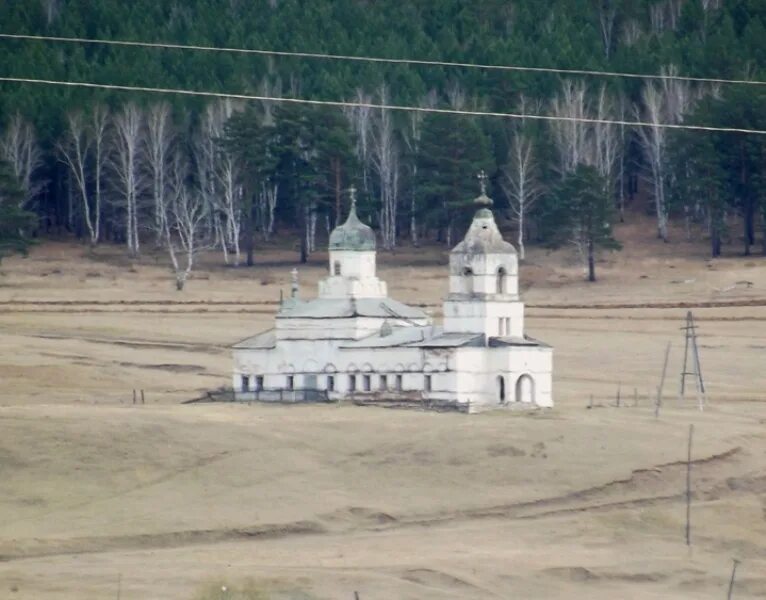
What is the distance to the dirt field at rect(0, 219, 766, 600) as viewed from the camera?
62.0 metres

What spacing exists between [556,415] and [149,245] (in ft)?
128

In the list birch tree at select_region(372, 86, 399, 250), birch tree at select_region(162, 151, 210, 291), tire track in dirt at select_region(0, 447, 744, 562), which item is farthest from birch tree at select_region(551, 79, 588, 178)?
tire track in dirt at select_region(0, 447, 744, 562)

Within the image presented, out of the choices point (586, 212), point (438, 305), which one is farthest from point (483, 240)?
point (586, 212)

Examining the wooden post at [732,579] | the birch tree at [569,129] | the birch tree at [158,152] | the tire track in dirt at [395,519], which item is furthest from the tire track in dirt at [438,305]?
the wooden post at [732,579]

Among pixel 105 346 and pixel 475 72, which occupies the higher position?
pixel 475 72

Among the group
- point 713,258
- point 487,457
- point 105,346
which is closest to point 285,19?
point 713,258

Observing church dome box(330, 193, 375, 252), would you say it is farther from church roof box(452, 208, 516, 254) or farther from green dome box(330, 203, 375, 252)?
A: church roof box(452, 208, 516, 254)

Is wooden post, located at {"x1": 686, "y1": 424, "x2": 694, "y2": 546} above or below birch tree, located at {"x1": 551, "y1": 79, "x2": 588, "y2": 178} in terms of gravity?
below

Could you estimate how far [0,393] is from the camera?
82562 mm

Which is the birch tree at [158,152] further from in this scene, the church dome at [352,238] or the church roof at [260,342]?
the church roof at [260,342]

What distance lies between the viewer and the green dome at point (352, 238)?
8706 cm

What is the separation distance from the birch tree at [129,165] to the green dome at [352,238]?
24.2m

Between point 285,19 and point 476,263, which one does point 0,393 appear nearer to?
point 476,263

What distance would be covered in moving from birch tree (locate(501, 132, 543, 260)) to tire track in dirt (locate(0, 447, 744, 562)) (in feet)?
126
